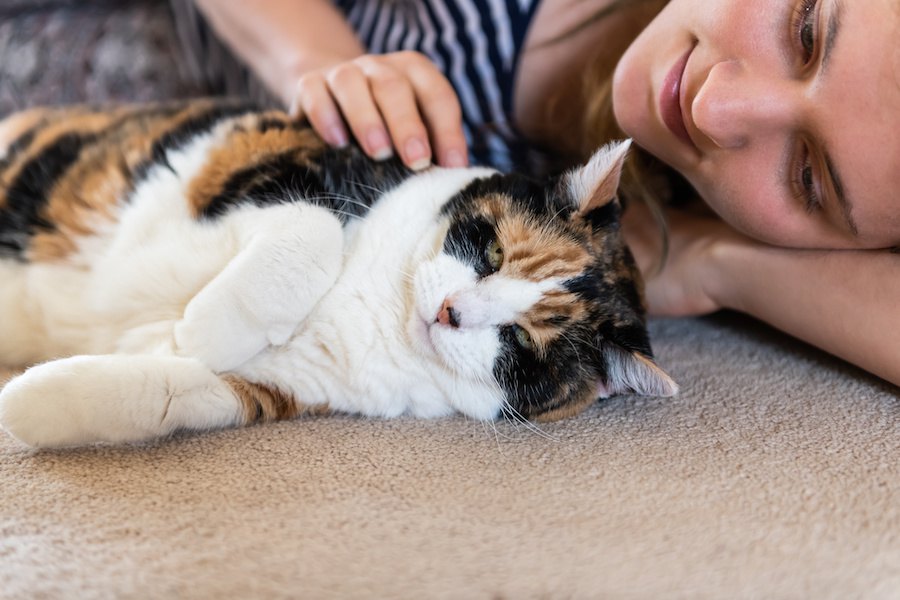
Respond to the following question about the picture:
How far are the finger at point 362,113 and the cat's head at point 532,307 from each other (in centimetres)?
18

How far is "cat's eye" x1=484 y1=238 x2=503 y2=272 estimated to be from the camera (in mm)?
1108

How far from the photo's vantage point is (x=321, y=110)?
4.12ft

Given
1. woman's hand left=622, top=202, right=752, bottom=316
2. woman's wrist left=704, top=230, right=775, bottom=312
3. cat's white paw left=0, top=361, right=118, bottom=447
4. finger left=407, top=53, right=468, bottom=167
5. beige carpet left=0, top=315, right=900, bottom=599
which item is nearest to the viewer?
beige carpet left=0, top=315, right=900, bottom=599

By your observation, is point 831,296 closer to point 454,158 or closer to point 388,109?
point 454,158

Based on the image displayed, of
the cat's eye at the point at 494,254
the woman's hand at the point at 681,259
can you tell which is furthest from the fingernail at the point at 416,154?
the woman's hand at the point at 681,259

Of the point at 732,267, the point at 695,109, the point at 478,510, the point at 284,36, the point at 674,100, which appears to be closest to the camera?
the point at 478,510

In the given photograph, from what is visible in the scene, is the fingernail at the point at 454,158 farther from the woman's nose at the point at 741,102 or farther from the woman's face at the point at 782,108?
the woman's nose at the point at 741,102

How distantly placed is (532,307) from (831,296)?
1.94 ft

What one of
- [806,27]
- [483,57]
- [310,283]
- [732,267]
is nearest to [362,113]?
[310,283]

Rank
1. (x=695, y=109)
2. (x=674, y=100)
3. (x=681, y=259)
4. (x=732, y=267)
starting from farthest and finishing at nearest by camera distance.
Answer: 1. (x=681, y=259)
2. (x=732, y=267)
3. (x=674, y=100)
4. (x=695, y=109)

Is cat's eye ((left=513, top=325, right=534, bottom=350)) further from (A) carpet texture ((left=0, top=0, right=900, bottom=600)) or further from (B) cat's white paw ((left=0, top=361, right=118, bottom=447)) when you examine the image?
(B) cat's white paw ((left=0, top=361, right=118, bottom=447))

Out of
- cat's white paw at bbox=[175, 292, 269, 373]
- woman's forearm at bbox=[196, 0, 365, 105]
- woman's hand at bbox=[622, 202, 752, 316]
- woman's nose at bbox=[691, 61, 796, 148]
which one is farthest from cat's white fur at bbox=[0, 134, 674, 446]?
woman's hand at bbox=[622, 202, 752, 316]

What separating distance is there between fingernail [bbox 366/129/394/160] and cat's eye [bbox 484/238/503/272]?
0.93 ft

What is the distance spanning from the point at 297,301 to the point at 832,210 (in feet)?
2.87
